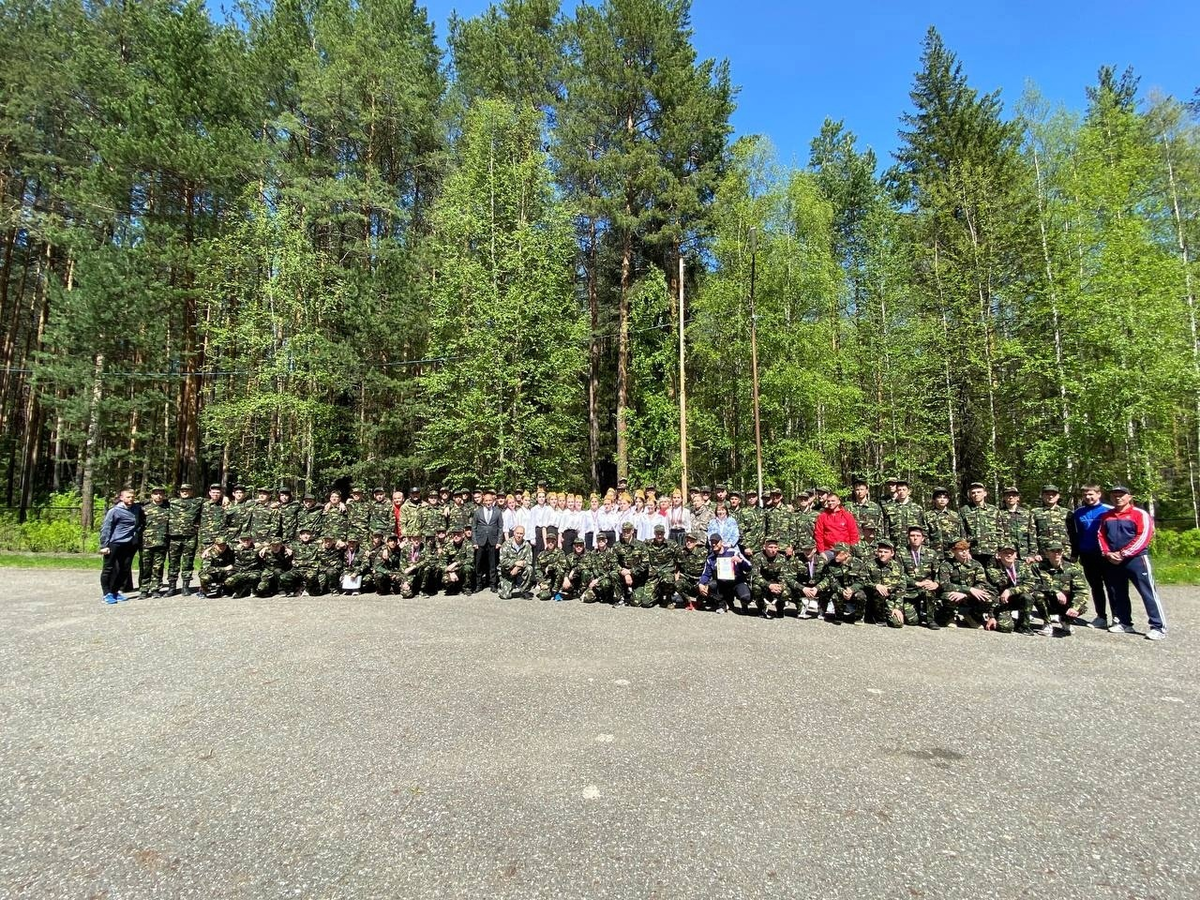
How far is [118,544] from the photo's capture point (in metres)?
9.55

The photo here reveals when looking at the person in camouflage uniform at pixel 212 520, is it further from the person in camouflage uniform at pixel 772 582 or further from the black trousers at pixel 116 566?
the person in camouflage uniform at pixel 772 582

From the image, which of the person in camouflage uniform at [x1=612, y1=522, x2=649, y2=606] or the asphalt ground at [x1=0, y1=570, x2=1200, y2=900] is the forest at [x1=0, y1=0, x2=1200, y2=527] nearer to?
the person in camouflage uniform at [x1=612, y1=522, x2=649, y2=606]

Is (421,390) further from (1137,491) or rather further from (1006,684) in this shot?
(1137,491)

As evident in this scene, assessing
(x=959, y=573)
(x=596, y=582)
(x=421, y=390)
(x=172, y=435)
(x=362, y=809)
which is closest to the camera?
(x=362, y=809)

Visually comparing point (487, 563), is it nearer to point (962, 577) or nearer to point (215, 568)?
point (215, 568)

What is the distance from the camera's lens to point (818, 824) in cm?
291

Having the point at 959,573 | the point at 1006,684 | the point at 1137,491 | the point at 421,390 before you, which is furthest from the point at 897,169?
the point at 1006,684

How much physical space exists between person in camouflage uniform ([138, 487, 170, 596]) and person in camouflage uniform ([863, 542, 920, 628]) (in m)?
11.5

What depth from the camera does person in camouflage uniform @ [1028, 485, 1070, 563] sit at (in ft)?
27.1

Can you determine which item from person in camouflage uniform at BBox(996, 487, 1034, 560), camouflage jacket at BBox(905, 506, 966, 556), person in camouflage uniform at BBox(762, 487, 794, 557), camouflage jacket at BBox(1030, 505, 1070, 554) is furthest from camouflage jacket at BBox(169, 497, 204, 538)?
camouflage jacket at BBox(1030, 505, 1070, 554)

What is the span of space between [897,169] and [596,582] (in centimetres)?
2548

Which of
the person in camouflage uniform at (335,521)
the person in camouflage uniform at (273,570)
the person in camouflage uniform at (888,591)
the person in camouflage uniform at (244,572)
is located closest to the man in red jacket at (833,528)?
the person in camouflage uniform at (888,591)

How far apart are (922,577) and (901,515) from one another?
154 cm

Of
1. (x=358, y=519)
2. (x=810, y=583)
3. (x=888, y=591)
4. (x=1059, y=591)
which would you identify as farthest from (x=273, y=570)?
(x=1059, y=591)
